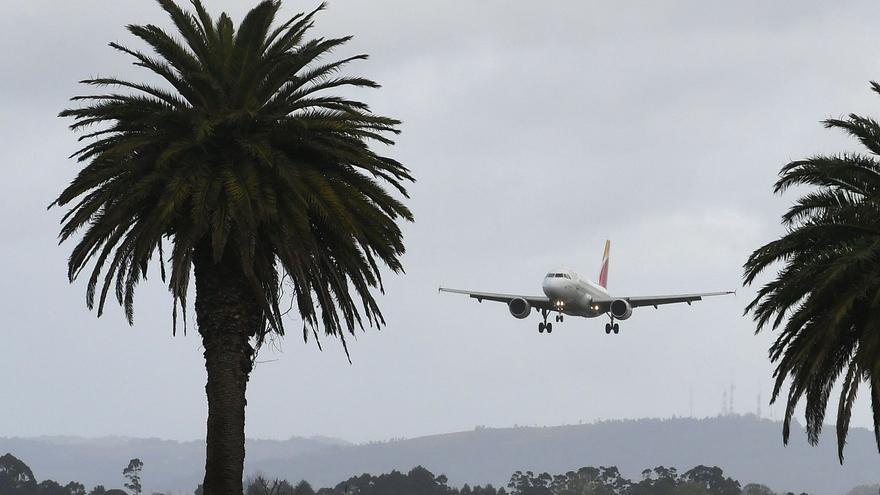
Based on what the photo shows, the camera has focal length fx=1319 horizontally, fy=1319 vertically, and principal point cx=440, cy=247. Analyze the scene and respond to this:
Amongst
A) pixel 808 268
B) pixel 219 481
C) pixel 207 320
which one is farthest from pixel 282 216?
pixel 808 268

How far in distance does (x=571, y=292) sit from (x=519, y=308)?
3575 mm

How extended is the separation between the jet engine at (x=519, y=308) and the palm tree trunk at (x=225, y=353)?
172ft

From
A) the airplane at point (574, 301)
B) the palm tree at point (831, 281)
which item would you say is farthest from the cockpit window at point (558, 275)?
the palm tree at point (831, 281)

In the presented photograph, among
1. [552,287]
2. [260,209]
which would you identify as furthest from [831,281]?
[552,287]

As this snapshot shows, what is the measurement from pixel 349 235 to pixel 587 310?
5733 centimetres

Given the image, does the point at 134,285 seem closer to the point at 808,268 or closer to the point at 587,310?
the point at 808,268

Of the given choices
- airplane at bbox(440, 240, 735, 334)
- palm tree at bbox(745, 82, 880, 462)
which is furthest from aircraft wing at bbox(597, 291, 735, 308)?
palm tree at bbox(745, 82, 880, 462)

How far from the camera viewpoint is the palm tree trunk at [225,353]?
30734 mm

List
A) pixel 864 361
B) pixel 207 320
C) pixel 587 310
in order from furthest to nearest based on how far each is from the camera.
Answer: pixel 587 310, pixel 207 320, pixel 864 361

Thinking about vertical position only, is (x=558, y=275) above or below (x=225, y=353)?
above

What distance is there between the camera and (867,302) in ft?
103

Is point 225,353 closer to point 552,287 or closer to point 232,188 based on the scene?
point 232,188

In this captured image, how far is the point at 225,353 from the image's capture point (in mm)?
31672

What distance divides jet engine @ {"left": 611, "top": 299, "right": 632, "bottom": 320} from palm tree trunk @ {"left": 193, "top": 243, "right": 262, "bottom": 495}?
56.2m
